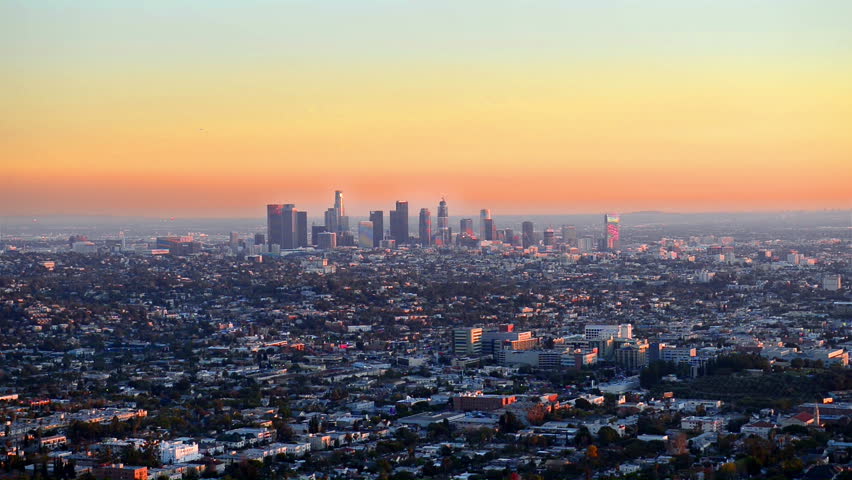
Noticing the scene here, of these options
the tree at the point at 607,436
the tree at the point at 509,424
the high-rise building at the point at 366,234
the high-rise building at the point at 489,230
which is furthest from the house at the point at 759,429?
the high-rise building at the point at 489,230

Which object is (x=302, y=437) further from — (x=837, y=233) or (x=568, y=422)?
(x=837, y=233)

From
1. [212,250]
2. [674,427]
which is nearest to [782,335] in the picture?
[674,427]

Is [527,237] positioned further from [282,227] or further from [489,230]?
[282,227]

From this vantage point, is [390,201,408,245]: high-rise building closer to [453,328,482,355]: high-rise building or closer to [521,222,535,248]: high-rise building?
[521,222,535,248]: high-rise building

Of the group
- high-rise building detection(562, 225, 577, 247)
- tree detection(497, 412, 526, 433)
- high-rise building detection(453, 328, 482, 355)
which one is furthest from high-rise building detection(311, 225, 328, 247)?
tree detection(497, 412, 526, 433)

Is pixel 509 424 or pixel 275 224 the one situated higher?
pixel 275 224

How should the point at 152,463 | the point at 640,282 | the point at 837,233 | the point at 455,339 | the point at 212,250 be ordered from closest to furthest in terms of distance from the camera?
the point at 152,463, the point at 455,339, the point at 640,282, the point at 212,250, the point at 837,233

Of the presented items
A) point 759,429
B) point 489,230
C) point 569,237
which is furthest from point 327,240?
point 759,429
